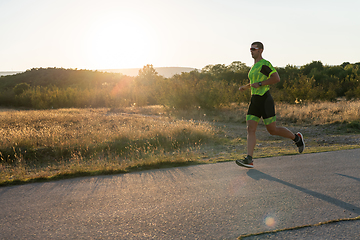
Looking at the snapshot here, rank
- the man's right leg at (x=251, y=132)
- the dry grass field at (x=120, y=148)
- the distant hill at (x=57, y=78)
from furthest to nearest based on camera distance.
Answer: the distant hill at (x=57, y=78)
the dry grass field at (x=120, y=148)
the man's right leg at (x=251, y=132)

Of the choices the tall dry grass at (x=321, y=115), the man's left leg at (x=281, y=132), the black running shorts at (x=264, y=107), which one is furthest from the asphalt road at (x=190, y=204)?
the tall dry grass at (x=321, y=115)

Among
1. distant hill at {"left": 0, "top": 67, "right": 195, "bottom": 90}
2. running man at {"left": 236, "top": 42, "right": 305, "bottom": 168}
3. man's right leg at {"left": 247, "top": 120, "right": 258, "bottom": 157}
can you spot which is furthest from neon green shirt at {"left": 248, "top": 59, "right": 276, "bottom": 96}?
distant hill at {"left": 0, "top": 67, "right": 195, "bottom": 90}

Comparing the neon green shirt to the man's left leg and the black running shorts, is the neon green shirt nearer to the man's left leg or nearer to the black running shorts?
the black running shorts

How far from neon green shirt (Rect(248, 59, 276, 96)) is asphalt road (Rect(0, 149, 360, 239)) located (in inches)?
56.3

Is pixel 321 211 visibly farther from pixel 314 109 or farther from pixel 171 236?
pixel 314 109

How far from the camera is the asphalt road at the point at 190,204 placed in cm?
270

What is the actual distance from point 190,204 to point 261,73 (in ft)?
8.91

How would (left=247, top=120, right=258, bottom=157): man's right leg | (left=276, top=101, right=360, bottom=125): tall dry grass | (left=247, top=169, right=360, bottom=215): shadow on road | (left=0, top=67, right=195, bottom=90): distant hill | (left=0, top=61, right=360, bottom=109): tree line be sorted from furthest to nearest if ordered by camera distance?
1. (left=0, top=67, right=195, bottom=90): distant hill
2. (left=0, top=61, right=360, bottom=109): tree line
3. (left=276, top=101, right=360, bottom=125): tall dry grass
4. (left=247, top=120, right=258, bottom=157): man's right leg
5. (left=247, top=169, right=360, bottom=215): shadow on road

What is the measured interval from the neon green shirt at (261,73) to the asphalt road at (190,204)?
4.69 feet

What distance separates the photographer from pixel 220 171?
4953 millimetres

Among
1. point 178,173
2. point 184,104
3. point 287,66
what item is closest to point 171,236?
point 178,173

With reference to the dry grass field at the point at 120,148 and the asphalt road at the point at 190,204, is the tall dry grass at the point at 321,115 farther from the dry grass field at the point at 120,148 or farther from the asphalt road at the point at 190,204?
the asphalt road at the point at 190,204

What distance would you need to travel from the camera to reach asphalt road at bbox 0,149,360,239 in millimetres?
2701

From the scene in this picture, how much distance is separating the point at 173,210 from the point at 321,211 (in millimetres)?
1664
